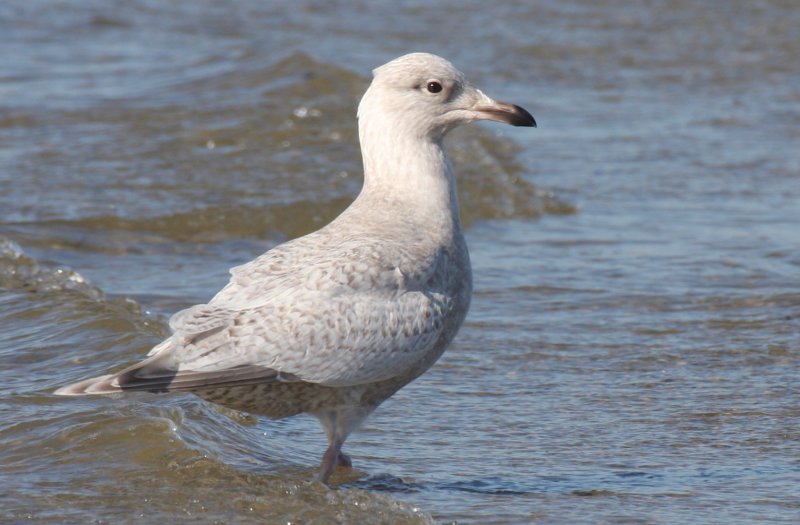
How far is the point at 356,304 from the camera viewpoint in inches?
210

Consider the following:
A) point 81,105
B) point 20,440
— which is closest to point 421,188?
point 20,440

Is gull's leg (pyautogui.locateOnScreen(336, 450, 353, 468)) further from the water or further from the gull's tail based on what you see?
the gull's tail

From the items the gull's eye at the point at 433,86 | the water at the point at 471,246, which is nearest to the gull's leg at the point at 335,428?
the water at the point at 471,246

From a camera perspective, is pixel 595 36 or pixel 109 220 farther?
pixel 595 36

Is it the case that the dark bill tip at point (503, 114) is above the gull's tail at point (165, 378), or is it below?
above

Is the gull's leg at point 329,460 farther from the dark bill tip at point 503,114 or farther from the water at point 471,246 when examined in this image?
the dark bill tip at point 503,114

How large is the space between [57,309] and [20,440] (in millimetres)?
1797

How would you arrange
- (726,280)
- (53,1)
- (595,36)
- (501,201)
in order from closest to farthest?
(726,280), (501,201), (595,36), (53,1)

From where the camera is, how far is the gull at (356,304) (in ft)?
16.9

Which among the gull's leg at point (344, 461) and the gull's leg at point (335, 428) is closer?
the gull's leg at point (335, 428)

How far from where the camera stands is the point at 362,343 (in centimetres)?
530

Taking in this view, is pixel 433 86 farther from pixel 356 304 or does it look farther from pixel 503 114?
pixel 356 304

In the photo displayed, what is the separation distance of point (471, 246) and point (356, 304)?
4229 millimetres

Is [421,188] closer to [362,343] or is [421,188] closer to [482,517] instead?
[362,343]
